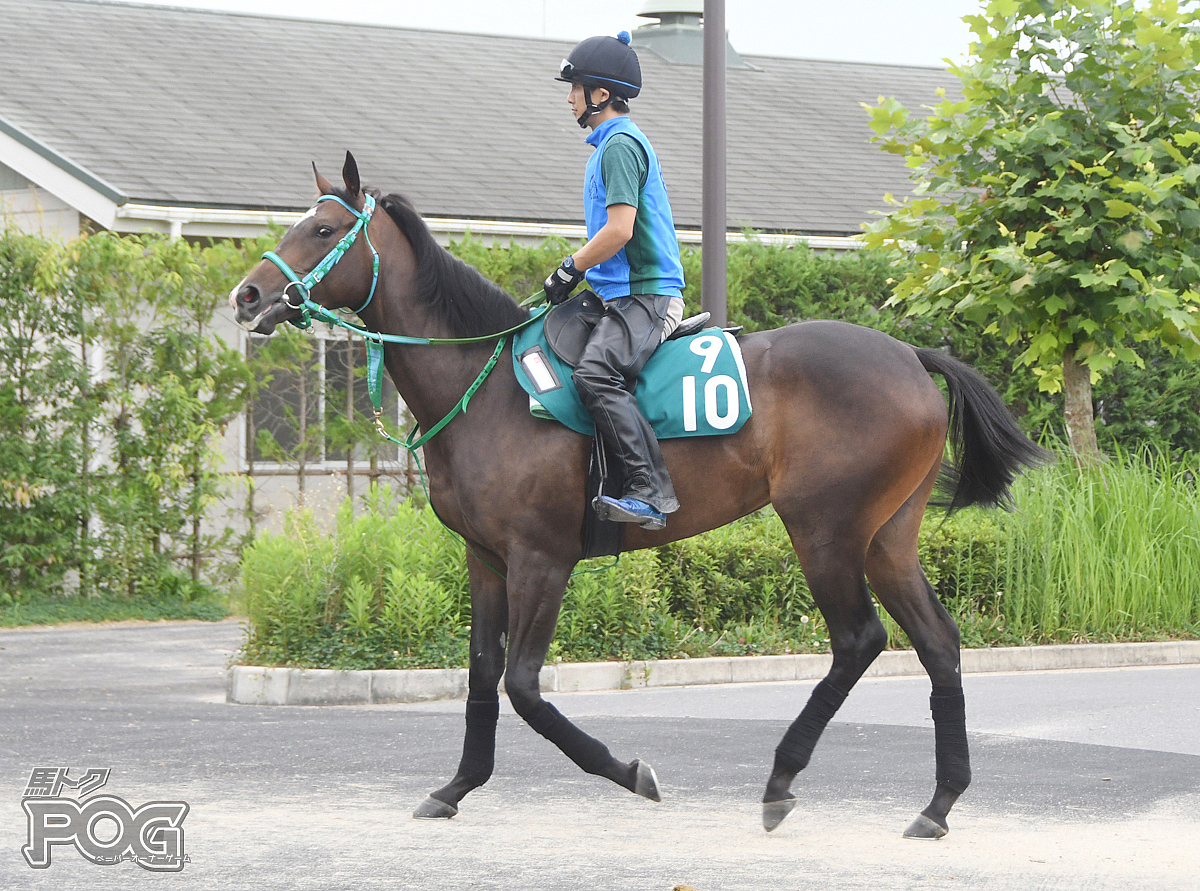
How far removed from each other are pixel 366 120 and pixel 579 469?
48.6 ft

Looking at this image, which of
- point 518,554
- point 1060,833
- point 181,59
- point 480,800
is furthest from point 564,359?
point 181,59

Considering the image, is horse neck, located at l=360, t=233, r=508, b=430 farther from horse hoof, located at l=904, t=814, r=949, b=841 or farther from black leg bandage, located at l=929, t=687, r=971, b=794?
horse hoof, located at l=904, t=814, r=949, b=841

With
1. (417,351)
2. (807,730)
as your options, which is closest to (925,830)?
(807,730)

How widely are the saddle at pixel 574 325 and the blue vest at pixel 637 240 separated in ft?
0.24

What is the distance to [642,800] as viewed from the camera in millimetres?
6422

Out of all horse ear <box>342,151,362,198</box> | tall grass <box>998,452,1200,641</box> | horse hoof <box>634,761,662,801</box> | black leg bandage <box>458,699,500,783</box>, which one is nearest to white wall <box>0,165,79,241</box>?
tall grass <box>998,452,1200,641</box>

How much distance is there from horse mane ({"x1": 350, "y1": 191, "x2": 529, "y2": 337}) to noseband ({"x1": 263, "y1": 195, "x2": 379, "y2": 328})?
0.16 metres

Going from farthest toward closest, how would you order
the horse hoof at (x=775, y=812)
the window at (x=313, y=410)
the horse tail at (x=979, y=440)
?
the window at (x=313, y=410), the horse tail at (x=979, y=440), the horse hoof at (x=775, y=812)

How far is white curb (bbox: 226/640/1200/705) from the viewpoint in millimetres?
9383

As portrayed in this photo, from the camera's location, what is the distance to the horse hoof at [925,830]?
5652mm

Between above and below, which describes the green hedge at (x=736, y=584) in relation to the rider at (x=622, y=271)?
below

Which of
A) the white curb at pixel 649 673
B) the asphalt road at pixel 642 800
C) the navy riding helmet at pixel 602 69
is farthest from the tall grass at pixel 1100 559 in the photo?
the navy riding helmet at pixel 602 69

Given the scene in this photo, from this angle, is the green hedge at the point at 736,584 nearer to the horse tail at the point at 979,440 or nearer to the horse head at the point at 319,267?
the horse tail at the point at 979,440

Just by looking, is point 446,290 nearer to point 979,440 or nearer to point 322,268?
point 322,268
